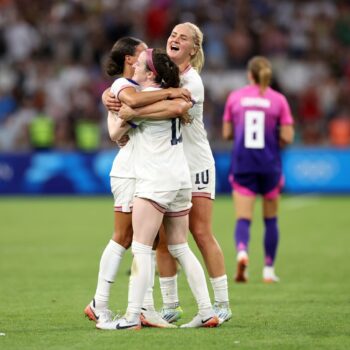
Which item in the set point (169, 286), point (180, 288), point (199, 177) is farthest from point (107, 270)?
point (180, 288)

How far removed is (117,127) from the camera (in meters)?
7.96

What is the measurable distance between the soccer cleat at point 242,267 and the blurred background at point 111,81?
463 inches

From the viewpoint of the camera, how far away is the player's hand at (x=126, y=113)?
25.3ft

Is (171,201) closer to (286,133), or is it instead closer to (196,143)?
(196,143)

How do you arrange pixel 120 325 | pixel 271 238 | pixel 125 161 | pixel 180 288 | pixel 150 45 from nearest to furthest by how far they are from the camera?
pixel 120 325, pixel 125 161, pixel 180 288, pixel 271 238, pixel 150 45

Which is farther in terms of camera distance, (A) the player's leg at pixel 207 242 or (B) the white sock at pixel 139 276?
(A) the player's leg at pixel 207 242

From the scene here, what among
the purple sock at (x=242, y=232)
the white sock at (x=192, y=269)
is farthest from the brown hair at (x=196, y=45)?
the purple sock at (x=242, y=232)

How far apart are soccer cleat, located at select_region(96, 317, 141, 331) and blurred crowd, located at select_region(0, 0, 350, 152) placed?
15.8m

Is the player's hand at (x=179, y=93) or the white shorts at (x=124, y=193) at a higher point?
the player's hand at (x=179, y=93)

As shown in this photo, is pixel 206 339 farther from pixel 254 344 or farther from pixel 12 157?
pixel 12 157

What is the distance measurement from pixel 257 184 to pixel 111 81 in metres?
14.3

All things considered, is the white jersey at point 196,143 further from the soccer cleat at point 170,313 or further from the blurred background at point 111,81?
A: the blurred background at point 111,81

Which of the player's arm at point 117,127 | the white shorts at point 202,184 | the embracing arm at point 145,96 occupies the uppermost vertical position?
the embracing arm at point 145,96

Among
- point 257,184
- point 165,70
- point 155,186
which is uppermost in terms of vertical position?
point 165,70
